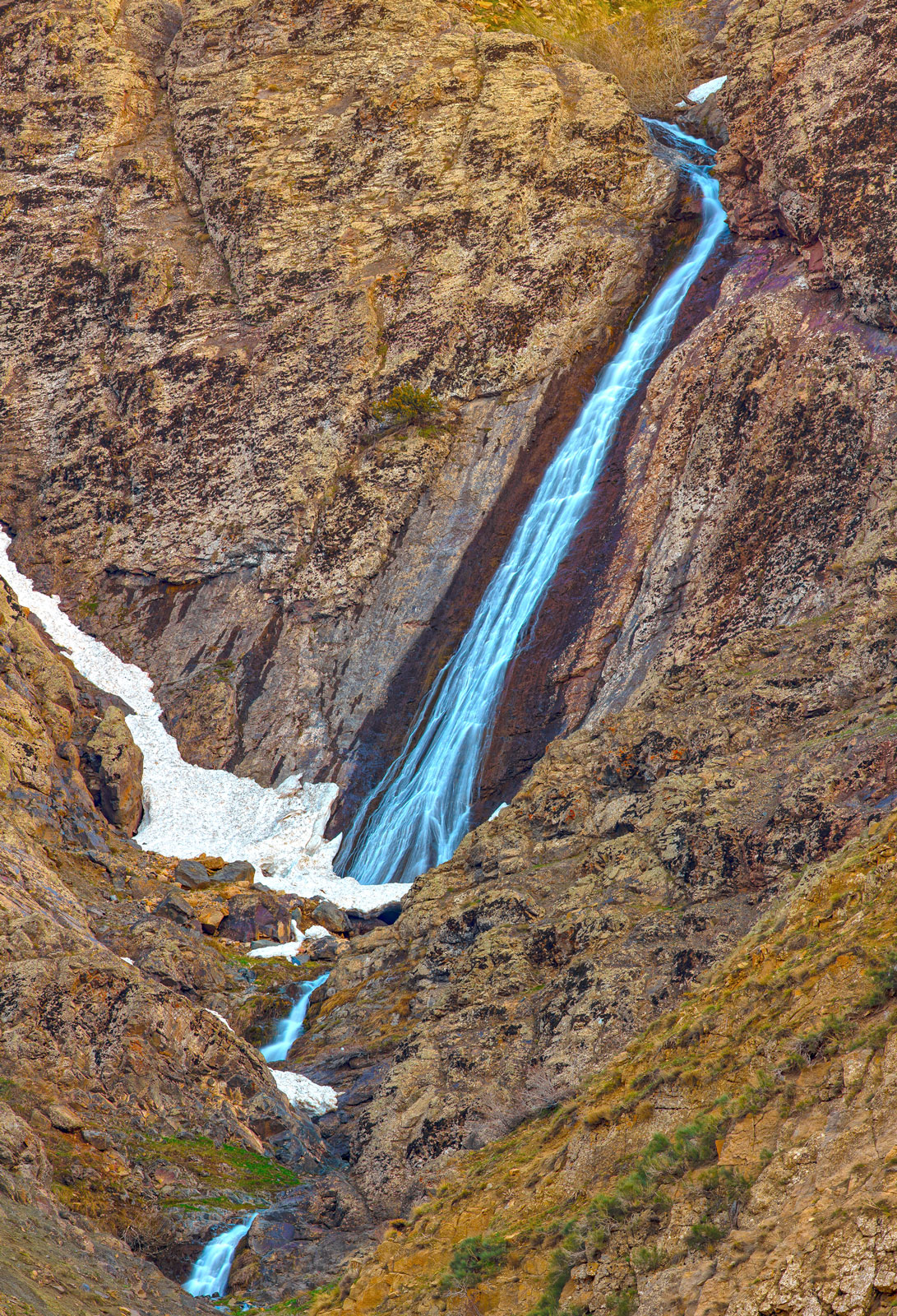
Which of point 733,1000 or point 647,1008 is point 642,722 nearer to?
point 647,1008

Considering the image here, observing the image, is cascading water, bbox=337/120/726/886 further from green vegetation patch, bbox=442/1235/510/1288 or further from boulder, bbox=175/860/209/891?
green vegetation patch, bbox=442/1235/510/1288

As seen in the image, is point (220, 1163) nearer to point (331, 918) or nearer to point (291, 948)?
point (291, 948)

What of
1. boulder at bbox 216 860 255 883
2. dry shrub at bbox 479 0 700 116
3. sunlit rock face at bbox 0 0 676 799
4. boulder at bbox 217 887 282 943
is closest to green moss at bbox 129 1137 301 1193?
boulder at bbox 217 887 282 943

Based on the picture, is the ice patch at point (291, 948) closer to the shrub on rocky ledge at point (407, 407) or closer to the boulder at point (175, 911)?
the boulder at point (175, 911)

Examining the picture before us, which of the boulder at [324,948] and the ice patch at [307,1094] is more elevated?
the boulder at [324,948]

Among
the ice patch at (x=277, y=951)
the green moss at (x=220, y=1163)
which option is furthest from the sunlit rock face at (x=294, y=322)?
the green moss at (x=220, y=1163)
